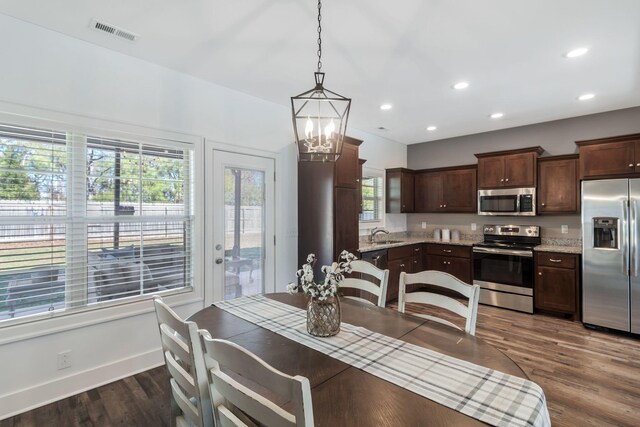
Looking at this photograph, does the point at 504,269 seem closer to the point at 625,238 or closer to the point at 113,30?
the point at 625,238

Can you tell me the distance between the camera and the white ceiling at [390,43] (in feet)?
7.00

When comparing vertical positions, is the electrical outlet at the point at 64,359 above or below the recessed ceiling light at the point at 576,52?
below

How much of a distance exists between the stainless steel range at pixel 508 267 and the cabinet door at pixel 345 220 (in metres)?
2.09

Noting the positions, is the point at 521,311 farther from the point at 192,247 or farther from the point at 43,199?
the point at 43,199

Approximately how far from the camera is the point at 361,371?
128cm

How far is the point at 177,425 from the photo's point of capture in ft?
4.79

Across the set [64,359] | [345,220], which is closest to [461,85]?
[345,220]

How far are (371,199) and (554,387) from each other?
11.9 feet

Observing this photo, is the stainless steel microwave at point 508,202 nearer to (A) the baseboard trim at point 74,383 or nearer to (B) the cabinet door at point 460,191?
(B) the cabinet door at point 460,191

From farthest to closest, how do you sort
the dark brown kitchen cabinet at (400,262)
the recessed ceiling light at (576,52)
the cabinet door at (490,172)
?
the cabinet door at (490,172) < the dark brown kitchen cabinet at (400,262) < the recessed ceiling light at (576,52)

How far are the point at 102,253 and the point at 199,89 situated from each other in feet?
5.84

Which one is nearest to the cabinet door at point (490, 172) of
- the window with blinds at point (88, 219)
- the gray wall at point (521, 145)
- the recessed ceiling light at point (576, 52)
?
the gray wall at point (521, 145)

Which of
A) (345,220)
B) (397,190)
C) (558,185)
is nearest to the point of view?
(345,220)

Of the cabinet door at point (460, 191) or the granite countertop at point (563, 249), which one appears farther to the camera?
the cabinet door at point (460, 191)
